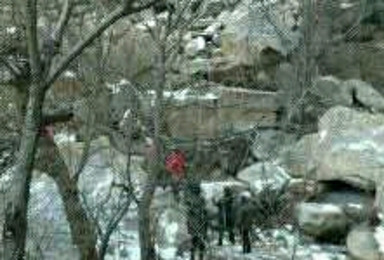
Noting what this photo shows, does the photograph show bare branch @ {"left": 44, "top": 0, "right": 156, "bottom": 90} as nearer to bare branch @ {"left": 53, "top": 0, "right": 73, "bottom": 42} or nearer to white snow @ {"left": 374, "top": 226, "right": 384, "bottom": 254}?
bare branch @ {"left": 53, "top": 0, "right": 73, "bottom": 42}

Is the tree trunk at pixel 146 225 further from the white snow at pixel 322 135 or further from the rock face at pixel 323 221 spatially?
the white snow at pixel 322 135

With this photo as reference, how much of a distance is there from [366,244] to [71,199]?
3.81 m

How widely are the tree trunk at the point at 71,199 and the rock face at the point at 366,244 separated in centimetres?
321

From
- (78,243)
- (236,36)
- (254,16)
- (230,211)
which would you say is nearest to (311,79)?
(254,16)

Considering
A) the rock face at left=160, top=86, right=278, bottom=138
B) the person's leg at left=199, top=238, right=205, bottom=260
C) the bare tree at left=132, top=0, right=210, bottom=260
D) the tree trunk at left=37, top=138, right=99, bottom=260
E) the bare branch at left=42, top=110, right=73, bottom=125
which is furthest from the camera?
the rock face at left=160, top=86, right=278, bottom=138

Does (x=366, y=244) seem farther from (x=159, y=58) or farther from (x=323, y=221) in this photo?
(x=159, y=58)

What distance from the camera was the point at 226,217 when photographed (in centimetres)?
1044

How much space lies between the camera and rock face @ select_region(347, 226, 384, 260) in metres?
9.85

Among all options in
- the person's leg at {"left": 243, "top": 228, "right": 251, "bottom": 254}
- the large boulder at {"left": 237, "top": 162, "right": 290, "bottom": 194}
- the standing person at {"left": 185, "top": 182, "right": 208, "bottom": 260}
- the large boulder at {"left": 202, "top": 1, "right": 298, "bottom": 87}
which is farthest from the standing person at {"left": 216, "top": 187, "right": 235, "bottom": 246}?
the large boulder at {"left": 202, "top": 1, "right": 298, "bottom": 87}

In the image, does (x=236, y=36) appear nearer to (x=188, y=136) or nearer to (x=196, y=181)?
(x=188, y=136)

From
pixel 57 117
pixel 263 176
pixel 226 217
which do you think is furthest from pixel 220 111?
pixel 57 117

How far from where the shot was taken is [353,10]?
16297 millimetres

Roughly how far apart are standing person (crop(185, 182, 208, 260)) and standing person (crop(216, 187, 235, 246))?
0.28 metres

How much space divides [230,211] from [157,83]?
8.87 ft
